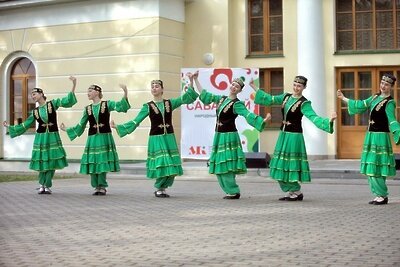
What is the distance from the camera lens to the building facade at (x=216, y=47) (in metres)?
22.3

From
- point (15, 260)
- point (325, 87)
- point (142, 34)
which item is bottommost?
point (15, 260)

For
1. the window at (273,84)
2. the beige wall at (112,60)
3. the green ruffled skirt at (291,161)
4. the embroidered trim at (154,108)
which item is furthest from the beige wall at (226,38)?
the green ruffled skirt at (291,161)

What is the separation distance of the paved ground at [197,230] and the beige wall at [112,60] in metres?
8.59

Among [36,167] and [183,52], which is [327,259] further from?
[183,52]

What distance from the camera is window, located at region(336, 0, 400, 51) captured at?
22.2 metres

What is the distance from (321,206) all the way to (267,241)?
12.1ft

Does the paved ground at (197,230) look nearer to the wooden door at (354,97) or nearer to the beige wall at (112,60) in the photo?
the wooden door at (354,97)

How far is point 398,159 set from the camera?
49.9ft

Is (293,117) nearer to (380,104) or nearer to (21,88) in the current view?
(380,104)

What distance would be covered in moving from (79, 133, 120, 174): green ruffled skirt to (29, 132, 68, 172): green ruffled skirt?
2.09 ft

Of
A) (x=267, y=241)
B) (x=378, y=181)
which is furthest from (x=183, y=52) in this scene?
(x=267, y=241)

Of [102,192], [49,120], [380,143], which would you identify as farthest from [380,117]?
[49,120]

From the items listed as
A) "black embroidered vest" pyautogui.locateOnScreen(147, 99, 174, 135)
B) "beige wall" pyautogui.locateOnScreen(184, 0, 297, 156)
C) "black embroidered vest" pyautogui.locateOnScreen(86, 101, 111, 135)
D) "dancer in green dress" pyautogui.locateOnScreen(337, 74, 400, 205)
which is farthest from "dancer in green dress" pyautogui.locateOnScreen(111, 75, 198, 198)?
"beige wall" pyautogui.locateOnScreen(184, 0, 297, 156)

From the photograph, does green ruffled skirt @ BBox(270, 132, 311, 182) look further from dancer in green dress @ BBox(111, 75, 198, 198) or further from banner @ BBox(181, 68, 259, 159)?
banner @ BBox(181, 68, 259, 159)
